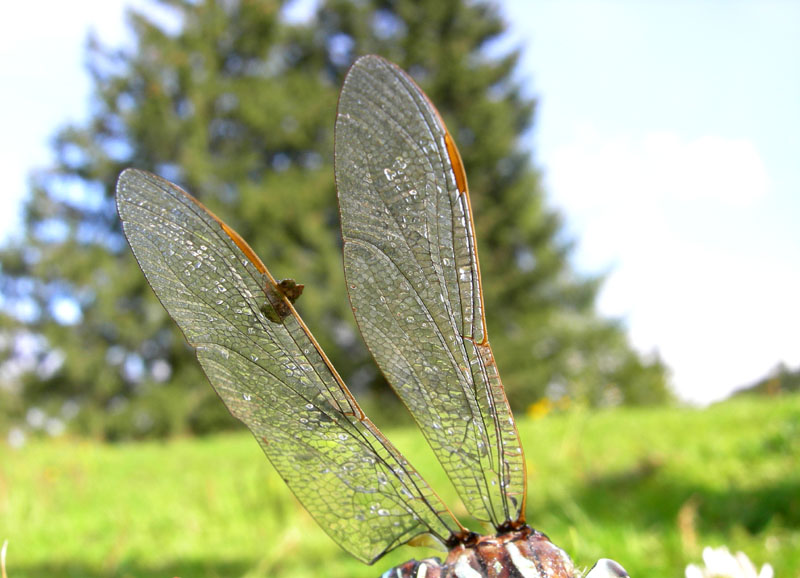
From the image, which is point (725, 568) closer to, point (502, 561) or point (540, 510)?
point (502, 561)

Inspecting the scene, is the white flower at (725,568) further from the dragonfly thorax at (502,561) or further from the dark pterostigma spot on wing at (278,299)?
the dark pterostigma spot on wing at (278,299)

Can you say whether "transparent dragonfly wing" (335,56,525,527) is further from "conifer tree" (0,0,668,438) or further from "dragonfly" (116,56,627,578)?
"conifer tree" (0,0,668,438)

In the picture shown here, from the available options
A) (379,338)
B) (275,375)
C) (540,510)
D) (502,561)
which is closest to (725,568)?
(502,561)

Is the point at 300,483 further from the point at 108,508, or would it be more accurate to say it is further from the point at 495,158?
the point at 495,158

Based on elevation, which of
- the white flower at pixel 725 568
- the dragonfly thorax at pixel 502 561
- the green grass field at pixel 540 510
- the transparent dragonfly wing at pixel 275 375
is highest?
the green grass field at pixel 540 510

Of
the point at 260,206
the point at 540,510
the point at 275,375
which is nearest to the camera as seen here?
the point at 275,375

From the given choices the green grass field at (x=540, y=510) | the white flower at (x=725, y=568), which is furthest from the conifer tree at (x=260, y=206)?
the white flower at (x=725, y=568)
